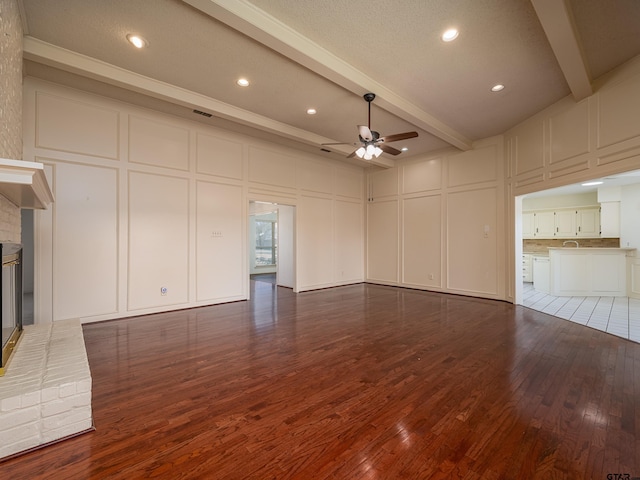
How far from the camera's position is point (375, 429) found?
188 cm

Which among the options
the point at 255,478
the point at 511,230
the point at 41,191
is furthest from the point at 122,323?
the point at 511,230

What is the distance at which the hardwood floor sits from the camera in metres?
1.58

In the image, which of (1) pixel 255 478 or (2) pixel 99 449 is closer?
(1) pixel 255 478

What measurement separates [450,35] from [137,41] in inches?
134

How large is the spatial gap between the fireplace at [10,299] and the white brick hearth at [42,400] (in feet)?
0.38

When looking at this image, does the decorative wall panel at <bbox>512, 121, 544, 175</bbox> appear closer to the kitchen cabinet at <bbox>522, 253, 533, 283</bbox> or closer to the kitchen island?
the kitchen island

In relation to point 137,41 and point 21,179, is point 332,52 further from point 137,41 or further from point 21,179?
point 21,179

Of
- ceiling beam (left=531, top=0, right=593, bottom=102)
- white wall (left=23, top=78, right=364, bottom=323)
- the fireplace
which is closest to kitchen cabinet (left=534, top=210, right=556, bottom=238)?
ceiling beam (left=531, top=0, right=593, bottom=102)

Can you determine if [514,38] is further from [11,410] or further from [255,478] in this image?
[11,410]

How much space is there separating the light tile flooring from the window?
878cm

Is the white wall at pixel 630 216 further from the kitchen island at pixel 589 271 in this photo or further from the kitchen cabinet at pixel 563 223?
the kitchen cabinet at pixel 563 223

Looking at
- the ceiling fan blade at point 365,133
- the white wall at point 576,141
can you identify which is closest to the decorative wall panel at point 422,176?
the white wall at point 576,141

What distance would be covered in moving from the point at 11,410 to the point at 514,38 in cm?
526

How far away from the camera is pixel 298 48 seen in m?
3.06
